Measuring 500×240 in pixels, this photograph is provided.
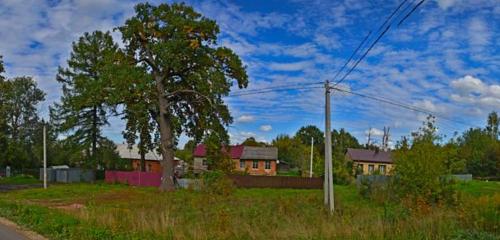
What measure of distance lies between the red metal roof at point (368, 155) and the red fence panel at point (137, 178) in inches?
1928

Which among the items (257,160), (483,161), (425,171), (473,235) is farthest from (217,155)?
(483,161)

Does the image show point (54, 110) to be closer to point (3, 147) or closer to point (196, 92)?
point (3, 147)

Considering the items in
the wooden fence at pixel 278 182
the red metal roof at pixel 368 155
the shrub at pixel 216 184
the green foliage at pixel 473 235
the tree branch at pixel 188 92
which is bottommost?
the wooden fence at pixel 278 182

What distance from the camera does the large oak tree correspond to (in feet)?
141

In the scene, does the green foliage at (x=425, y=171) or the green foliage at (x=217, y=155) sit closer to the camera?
the green foliage at (x=425, y=171)

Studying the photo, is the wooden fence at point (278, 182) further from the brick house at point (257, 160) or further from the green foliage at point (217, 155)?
the brick house at point (257, 160)

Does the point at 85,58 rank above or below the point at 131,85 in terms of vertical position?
above

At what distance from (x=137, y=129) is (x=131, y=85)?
9030mm

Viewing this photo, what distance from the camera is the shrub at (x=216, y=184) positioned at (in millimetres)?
36000

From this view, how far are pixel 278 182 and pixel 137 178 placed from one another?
13.9m

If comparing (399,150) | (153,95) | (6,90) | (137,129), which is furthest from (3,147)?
(399,150)

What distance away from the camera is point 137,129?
165 ft

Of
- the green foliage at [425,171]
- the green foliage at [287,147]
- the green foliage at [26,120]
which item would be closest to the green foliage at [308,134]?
the green foliage at [287,147]

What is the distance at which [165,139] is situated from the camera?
45.4 metres
